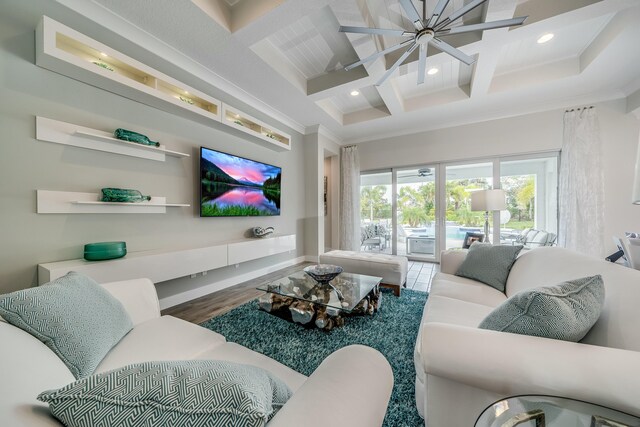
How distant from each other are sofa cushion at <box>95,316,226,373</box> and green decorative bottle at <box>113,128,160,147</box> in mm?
1667

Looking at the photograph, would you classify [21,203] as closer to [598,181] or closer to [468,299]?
[468,299]

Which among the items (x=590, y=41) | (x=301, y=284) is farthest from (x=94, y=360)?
(x=590, y=41)

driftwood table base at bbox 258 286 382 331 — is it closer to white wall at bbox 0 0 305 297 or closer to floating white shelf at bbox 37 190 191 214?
white wall at bbox 0 0 305 297

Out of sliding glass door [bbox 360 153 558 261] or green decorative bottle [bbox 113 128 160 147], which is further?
sliding glass door [bbox 360 153 558 261]

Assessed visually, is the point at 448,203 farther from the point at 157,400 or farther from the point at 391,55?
the point at 157,400

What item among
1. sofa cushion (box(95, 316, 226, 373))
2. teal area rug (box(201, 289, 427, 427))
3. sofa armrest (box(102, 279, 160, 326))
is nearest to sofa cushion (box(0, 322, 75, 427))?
sofa cushion (box(95, 316, 226, 373))

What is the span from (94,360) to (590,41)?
4.92 metres

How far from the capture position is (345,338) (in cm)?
174

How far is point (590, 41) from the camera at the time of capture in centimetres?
259

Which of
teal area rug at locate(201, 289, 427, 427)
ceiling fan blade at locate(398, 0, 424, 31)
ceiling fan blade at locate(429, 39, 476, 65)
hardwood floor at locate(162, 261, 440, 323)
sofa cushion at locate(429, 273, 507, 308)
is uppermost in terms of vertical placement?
ceiling fan blade at locate(398, 0, 424, 31)

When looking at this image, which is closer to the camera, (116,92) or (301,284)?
(116,92)

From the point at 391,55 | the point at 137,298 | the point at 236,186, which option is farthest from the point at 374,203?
the point at 137,298

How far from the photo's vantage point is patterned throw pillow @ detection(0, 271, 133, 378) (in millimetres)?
727

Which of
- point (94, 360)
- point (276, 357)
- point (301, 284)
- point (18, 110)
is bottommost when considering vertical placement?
point (276, 357)
